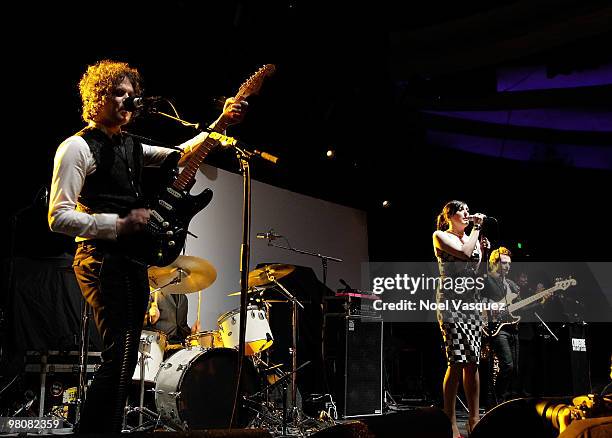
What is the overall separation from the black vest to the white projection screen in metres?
4.45

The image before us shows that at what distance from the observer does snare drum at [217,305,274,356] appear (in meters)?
6.04

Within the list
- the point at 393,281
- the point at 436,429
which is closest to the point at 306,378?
the point at 393,281

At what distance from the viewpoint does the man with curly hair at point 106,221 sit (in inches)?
100

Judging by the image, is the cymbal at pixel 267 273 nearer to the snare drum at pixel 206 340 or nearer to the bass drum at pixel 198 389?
the snare drum at pixel 206 340

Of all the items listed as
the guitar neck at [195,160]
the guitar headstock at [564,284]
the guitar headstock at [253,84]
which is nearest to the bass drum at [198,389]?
the guitar neck at [195,160]

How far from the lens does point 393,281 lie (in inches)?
416

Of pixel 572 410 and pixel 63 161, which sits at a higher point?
pixel 63 161

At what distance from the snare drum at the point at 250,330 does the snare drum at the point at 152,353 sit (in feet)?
1.91

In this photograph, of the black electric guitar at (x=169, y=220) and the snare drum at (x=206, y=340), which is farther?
the snare drum at (x=206, y=340)

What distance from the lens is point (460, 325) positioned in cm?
481

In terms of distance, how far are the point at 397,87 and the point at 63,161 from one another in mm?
9306

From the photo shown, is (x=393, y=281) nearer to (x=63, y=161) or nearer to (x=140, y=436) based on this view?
(x=63, y=161)

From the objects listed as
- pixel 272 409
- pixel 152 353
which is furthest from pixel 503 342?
pixel 152 353

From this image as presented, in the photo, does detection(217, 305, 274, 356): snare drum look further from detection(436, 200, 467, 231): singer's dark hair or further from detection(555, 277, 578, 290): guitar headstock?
detection(555, 277, 578, 290): guitar headstock
